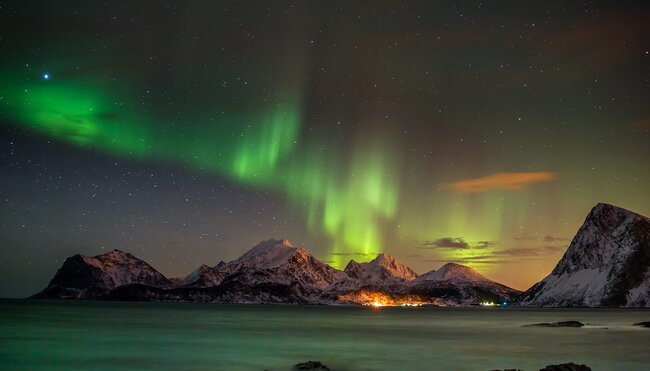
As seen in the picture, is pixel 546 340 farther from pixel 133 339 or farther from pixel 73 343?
→ pixel 73 343

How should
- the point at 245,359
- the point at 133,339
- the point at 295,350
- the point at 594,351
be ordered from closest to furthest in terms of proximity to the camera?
the point at 245,359
the point at 594,351
the point at 295,350
the point at 133,339

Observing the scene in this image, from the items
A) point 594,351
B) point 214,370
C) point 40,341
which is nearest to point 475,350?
point 594,351

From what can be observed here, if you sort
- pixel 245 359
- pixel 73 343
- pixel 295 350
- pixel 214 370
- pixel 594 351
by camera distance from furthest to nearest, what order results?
1. pixel 73 343
2. pixel 295 350
3. pixel 594 351
4. pixel 245 359
5. pixel 214 370

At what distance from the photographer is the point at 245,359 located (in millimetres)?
62281

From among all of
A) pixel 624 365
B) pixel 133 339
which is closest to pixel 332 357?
pixel 624 365

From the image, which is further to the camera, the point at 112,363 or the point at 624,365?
the point at 112,363

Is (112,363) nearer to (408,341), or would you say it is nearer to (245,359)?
(245,359)

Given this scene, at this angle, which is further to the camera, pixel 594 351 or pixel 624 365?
pixel 594 351

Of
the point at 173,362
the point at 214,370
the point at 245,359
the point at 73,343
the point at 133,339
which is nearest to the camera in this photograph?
the point at 214,370

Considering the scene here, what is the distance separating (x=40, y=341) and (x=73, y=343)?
6.31m

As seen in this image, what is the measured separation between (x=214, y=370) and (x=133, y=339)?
38.4 metres

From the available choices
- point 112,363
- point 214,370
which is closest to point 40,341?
point 112,363

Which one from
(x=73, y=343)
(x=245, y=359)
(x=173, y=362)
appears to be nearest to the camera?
(x=173, y=362)

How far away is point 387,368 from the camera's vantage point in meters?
54.7
